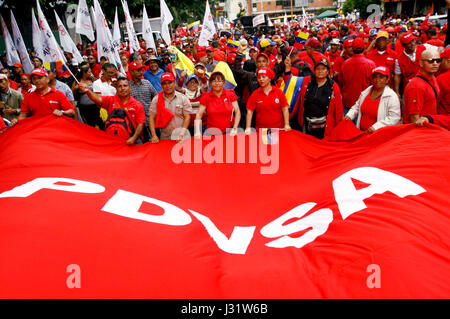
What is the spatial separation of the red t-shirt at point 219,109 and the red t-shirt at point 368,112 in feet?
5.65

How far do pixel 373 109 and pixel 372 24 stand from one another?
18361 mm

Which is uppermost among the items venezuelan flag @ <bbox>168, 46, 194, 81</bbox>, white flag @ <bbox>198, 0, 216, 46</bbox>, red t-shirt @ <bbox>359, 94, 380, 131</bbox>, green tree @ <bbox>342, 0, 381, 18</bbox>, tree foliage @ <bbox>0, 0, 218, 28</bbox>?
green tree @ <bbox>342, 0, 381, 18</bbox>

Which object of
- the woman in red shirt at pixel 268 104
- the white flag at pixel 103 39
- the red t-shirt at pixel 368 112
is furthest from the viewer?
the white flag at pixel 103 39

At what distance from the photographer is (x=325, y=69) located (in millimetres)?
5172

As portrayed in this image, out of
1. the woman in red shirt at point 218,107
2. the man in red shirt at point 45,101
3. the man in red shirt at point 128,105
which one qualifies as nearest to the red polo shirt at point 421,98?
the woman in red shirt at point 218,107

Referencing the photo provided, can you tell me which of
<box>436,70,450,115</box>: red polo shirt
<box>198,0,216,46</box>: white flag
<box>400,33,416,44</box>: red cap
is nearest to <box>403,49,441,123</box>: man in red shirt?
<box>436,70,450,115</box>: red polo shirt

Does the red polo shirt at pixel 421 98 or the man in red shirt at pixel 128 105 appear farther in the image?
the man in red shirt at pixel 128 105

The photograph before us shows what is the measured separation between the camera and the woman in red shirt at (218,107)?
200 inches

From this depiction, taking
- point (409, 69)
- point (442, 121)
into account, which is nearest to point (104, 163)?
point (442, 121)

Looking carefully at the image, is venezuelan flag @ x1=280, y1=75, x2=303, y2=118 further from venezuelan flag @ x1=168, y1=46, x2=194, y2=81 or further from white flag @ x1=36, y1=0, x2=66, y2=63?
white flag @ x1=36, y1=0, x2=66, y2=63

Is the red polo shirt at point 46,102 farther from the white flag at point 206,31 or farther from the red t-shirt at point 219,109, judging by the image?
the white flag at point 206,31

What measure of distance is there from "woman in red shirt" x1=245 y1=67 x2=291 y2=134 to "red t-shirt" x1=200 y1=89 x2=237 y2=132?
11.6 inches

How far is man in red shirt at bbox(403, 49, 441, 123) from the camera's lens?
13.6 ft

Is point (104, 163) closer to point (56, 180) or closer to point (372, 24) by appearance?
point (56, 180)
